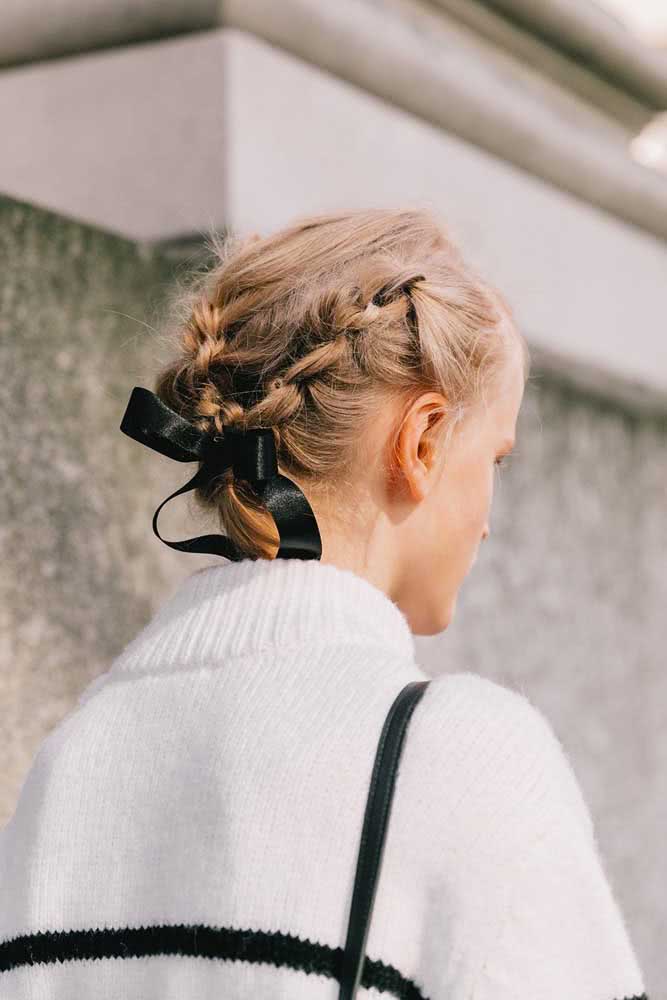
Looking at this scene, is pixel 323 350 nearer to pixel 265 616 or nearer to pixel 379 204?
pixel 265 616

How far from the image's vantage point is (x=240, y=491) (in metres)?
1.73

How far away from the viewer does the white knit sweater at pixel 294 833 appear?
139 cm

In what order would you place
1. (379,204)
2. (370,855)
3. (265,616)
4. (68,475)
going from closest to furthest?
(370,855)
(265,616)
(68,475)
(379,204)

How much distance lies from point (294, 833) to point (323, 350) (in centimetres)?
58

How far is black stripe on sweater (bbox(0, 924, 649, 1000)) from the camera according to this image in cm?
141

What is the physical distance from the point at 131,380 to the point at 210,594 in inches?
46.5

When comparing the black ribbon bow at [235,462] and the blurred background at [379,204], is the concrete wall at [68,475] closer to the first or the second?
the blurred background at [379,204]

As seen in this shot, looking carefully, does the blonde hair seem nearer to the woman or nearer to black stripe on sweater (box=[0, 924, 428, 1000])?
the woman

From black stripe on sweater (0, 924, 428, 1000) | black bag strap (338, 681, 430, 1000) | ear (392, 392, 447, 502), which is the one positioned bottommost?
black stripe on sweater (0, 924, 428, 1000)

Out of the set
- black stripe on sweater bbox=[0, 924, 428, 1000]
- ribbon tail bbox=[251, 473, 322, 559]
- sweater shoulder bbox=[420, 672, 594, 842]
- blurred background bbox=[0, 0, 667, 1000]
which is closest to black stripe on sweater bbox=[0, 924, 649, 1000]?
black stripe on sweater bbox=[0, 924, 428, 1000]

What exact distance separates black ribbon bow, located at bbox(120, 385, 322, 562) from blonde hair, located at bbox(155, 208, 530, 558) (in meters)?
0.02

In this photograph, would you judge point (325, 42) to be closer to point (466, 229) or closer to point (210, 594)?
point (466, 229)

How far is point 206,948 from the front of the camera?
57.4 inches

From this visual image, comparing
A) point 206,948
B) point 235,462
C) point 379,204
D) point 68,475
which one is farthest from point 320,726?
point 379,204
